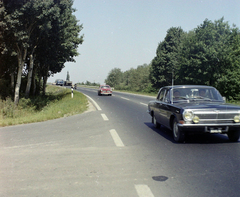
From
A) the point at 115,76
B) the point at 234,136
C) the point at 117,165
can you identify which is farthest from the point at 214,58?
the point at 115,76

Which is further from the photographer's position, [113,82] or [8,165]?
[113,82]

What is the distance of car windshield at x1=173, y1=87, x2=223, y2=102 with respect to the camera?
7.80 metres

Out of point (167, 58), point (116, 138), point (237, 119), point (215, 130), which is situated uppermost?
point (167, 58)

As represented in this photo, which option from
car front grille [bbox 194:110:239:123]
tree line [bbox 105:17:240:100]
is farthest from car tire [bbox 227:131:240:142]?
tree line [bbox 105:17:240:100]

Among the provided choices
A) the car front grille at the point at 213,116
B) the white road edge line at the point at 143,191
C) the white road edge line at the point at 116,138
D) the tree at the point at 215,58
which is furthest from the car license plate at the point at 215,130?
the tree at the point at 215,58

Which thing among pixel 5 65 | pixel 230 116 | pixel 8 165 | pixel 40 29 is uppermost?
pixel 40 29

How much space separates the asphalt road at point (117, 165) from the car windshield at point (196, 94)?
117cm

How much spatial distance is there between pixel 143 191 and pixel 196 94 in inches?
195

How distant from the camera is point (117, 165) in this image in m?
4.91

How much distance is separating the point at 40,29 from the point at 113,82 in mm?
115090

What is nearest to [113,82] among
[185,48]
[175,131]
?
[185,48]

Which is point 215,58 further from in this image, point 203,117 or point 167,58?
point 203,117

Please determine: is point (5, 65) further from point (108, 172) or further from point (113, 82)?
point (113, 82)

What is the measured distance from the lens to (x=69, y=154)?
19.0ft
